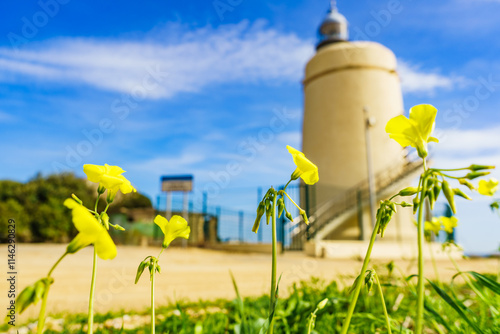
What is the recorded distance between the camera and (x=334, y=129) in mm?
17844

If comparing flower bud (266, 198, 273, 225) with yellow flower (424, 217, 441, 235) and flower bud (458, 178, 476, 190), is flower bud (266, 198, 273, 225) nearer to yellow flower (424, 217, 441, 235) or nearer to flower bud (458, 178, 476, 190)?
flower bud (458, 178, 476, 190)

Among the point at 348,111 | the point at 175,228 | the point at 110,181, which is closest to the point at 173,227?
the point at 175,228

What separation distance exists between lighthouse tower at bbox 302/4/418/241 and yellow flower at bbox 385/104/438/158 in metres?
15.0

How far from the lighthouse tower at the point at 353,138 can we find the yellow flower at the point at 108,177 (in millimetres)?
15002

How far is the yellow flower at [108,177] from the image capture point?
0.89 meters

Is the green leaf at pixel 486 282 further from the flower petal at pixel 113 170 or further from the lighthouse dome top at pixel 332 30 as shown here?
the lighthouse dome top at pixel 332 30

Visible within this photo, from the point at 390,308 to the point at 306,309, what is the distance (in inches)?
24.2

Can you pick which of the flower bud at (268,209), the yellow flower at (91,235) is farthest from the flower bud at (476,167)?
the yellow flower at (91,235)

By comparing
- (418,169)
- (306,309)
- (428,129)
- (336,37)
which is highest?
(336,37)

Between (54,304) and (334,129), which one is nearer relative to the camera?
(54,304)

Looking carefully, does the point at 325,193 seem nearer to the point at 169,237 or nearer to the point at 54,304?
the point at 54,304

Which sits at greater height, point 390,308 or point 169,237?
point 169,237

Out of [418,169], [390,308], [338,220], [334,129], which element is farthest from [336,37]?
[390,308]

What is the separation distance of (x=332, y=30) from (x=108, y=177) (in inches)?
883
